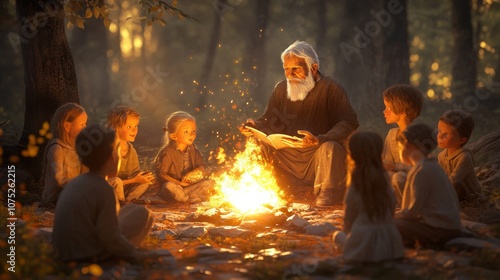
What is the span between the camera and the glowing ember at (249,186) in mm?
8814

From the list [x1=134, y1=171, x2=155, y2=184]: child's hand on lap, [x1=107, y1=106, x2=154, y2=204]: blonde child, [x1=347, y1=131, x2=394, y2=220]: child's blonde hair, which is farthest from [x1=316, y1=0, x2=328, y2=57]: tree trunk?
[x1=347, y1=131, x2=394, y2=220]: child's blonde hair

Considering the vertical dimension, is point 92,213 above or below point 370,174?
below

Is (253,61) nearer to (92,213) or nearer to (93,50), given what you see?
(93,50)

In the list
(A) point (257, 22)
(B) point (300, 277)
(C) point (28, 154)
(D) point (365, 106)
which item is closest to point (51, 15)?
(C) point (28, 154)

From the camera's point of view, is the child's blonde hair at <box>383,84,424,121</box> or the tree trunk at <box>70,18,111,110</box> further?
the tree trunk at <box>70,18,111,110</box>

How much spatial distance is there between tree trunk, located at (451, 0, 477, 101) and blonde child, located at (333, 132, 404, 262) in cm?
1722

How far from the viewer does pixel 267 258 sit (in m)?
5.76

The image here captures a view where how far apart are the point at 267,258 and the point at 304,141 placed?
332 centimetres

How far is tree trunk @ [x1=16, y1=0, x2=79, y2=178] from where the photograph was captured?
986cm

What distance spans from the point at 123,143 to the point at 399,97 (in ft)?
13.6

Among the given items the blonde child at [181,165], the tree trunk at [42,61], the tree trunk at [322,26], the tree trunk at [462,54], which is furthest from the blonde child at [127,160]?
the tree trunk at [322,26]

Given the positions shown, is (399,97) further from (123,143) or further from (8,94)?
(8,94)

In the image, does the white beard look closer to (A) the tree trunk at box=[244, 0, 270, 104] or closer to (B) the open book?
(B) the open book

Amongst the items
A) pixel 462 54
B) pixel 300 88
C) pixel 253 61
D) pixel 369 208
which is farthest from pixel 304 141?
pixel 462 54
